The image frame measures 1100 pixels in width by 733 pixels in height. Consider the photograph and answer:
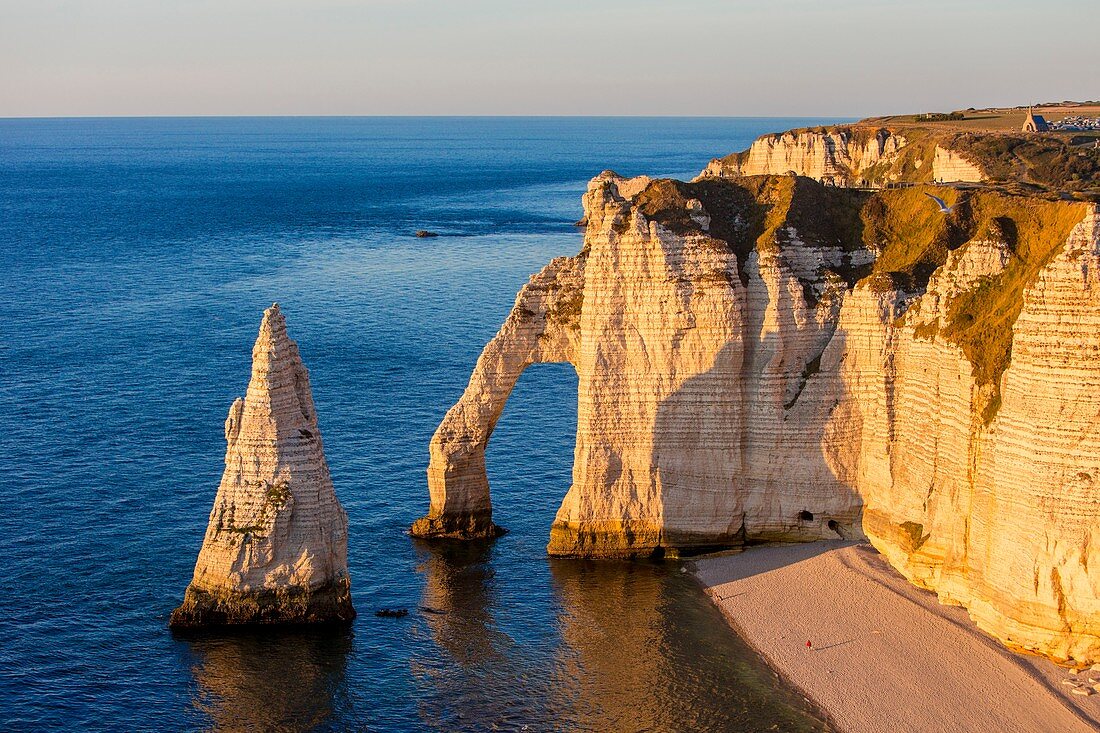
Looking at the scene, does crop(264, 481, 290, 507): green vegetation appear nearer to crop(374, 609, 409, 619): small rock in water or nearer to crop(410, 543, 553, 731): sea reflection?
crop(374, 609, 409, 619): small rock in water

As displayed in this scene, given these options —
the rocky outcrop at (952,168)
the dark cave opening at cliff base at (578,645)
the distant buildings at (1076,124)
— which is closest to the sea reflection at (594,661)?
the dark cave opening at cliff base at (578,645)

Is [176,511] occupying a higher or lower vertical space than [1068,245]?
lower

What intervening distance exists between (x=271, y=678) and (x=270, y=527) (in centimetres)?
505

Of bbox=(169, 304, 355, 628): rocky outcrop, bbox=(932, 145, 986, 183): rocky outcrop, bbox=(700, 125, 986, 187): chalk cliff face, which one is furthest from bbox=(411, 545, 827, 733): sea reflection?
bbox=(700, 125, 986, 187): chalk cliff face

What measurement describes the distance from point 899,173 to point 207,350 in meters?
47.5

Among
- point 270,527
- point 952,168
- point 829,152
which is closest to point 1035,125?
point 829,152

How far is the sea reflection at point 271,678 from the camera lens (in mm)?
34969

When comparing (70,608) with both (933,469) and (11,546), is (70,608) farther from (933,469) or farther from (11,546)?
(933,469)

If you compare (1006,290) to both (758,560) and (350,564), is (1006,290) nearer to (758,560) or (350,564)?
(758,560)

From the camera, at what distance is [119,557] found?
45250mm

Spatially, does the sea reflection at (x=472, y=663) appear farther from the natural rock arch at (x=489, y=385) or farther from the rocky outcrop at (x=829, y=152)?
the rocky outcrop at (x=829, y=152)

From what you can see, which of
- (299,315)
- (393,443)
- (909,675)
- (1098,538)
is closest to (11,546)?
(393,443)

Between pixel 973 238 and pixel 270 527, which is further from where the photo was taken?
pixel 973 238

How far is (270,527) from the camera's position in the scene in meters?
40.1
